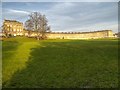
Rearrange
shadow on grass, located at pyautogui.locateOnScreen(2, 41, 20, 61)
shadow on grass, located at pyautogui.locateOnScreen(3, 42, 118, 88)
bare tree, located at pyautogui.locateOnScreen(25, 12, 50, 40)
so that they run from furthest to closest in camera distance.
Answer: bare tree, located at pyautogui.locateOnScreen(25, 12, 50, 40) → shadow on grass, located at pyautogui.locateOnScreen(2, 41, 20, 61) → shadow on grass, located at pyautogui.locateOnScreen(3, 42, 118, 88)

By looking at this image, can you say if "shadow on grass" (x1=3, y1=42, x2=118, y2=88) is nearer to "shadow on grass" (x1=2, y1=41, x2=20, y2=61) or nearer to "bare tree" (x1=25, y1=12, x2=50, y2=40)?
"shadow on grass" (x1=2, y1=41, x2=20, y2=61)

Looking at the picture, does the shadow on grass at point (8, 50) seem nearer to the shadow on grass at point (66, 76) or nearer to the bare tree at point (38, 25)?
the shadow on grass at point (66, 76)

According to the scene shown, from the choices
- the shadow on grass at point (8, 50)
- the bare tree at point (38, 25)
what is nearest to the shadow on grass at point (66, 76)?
the shadow on grass at point (8, 50)

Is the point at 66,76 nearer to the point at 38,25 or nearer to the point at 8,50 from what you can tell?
the point at 8,50

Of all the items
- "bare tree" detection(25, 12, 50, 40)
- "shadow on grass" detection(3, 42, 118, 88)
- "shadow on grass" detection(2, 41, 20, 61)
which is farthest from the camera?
"bare tree" detection(25, 12, 50, 40)

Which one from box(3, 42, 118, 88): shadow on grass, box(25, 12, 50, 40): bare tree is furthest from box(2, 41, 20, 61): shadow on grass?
box(25, 12, 50, 40): bare tree

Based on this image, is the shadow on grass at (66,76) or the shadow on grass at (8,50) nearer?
the shadow on grass at (66,76)

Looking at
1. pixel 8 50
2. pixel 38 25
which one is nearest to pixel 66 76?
pixel 8 50

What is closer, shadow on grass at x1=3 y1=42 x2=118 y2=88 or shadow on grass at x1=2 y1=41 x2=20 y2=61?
shadow on grass at x1=3 y1=42 x2=118 y2=88

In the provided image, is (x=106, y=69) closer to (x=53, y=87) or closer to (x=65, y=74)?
(x=65, y=74)

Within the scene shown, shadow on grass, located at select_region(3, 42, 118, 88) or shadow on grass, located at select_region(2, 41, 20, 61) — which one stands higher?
shadow on grass, located at select_region(2, 41, 20, 61)

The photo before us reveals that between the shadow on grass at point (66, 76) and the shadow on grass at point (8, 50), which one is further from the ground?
the shadow on grass at point (8, 50)

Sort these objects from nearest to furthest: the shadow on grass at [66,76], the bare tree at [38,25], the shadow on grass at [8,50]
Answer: the shadow on grass at [66,76] → the shadow on grass at [8,50] → the bare tree at [38,25]

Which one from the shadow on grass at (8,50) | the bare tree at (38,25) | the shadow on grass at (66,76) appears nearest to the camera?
the shadow on grass at (66,76)
